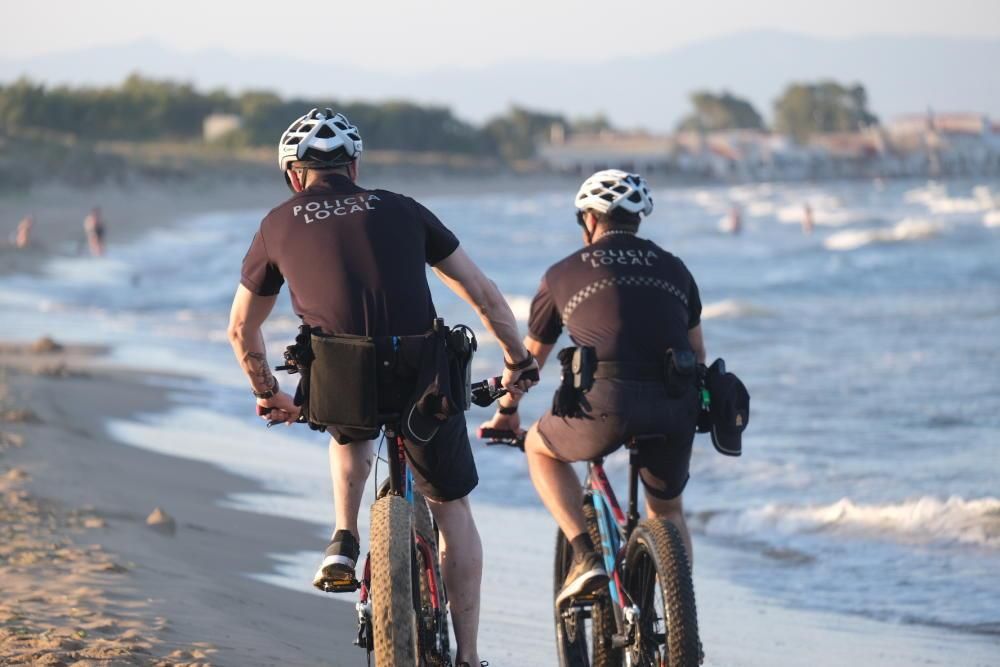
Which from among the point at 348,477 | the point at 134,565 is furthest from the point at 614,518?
the point at 134,565

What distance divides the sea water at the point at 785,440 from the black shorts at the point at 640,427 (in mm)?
1245

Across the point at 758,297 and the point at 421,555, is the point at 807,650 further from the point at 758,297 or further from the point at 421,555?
the point at 758,297

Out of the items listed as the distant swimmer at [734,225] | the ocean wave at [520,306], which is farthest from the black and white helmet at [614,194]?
the distant swimmer at [734,225]

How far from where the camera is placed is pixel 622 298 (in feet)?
15.9

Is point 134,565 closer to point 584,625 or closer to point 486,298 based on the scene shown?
point 584,625

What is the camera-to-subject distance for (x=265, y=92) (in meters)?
138

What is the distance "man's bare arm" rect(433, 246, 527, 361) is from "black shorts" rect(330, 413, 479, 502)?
0.27 m

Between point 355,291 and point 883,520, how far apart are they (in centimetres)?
538

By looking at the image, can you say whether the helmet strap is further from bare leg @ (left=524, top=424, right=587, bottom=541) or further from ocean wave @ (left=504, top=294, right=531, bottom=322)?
ocean wave @ (left=504, top=294, right=531, bottom=322)

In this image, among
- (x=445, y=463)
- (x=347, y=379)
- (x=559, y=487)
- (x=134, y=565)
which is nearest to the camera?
(x=347, y=379)

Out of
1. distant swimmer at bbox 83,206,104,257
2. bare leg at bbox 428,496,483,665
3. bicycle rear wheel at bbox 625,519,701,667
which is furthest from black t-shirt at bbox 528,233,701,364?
distant swimmer at bbox 83,206,104,257

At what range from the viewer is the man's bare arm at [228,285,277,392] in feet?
14.2

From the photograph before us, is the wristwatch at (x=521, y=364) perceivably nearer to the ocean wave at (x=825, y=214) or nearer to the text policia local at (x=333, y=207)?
the text policia local at (x=333, y=207)

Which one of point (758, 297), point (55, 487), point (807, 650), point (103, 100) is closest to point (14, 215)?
point (758, 297)
